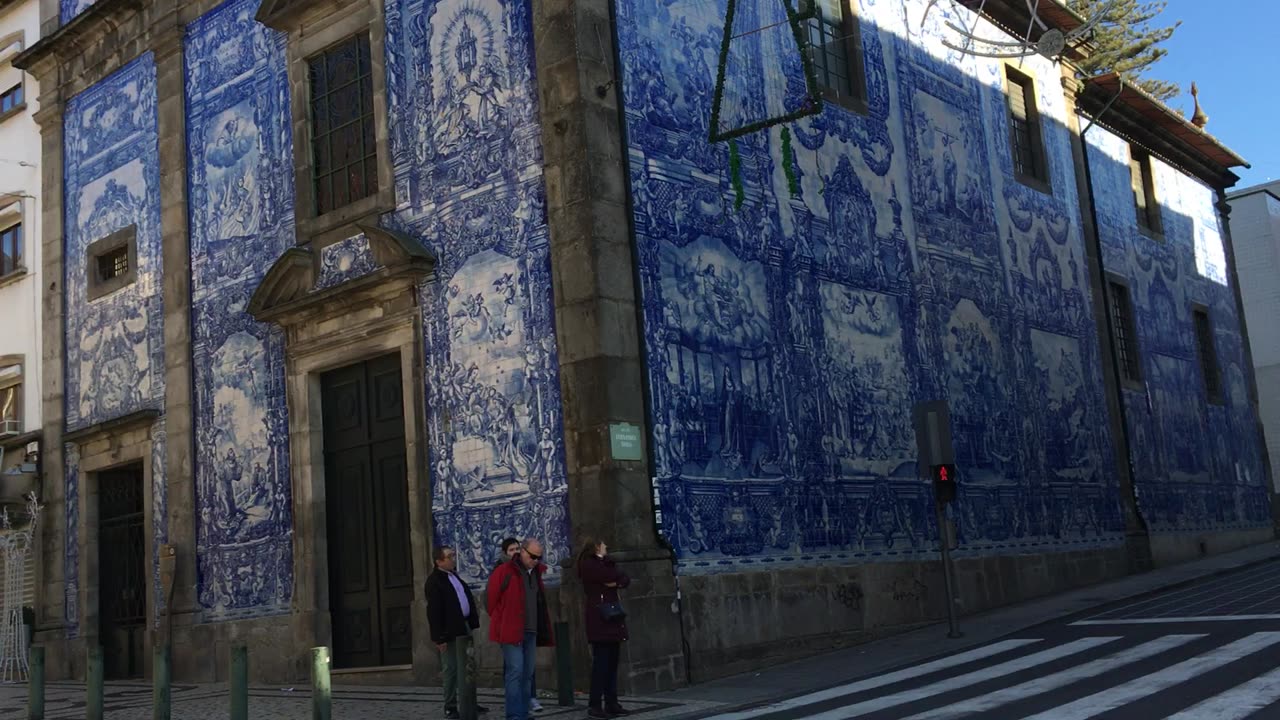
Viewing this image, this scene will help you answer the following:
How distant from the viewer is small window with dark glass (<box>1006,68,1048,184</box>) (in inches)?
821

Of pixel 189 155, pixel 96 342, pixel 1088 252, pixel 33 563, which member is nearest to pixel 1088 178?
pixel 1088 252

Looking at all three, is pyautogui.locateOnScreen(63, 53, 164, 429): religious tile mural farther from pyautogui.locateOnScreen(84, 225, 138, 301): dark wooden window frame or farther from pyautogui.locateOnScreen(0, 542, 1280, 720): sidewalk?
pyautogui.locateOnScreen(0, 542, 1280, 720): sidewalk

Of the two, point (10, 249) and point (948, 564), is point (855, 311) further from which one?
point (10, 249)

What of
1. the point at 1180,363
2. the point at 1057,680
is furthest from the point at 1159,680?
the point at 1180,363

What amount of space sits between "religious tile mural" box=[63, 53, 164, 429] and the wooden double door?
379 cm

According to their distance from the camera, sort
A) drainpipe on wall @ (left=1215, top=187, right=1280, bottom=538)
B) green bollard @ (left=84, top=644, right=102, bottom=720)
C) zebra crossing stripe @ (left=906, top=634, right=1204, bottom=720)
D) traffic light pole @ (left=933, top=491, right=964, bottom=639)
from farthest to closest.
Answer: drainpipe on wall @ (left=1215, top=187, right=1280, bottom=538) → traffic light pole @ (left=933, top=491, right=964, bottom=639) → green bollard @ (left=84, top=644, right=102, bottom=720) → zebra crossing stripe @ (left=906, top=634, right=1204, bottom=720)

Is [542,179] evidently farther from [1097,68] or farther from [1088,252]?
[1097,68]

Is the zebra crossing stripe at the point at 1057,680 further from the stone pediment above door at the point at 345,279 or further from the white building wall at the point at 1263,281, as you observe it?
the white building wall at the point at 1263,281

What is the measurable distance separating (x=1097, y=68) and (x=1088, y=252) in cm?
2029

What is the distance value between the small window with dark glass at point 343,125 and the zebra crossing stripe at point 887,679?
7712mm

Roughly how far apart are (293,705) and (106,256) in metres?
9.25

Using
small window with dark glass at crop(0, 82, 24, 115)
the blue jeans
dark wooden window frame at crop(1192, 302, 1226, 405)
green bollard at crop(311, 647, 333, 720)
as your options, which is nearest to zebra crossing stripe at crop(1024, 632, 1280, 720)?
the blue jeans

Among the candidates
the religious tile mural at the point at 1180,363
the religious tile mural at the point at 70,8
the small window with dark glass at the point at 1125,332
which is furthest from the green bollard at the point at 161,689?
the small window with dark glass at the point at 1125,332

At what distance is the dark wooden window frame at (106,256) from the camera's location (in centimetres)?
1845
